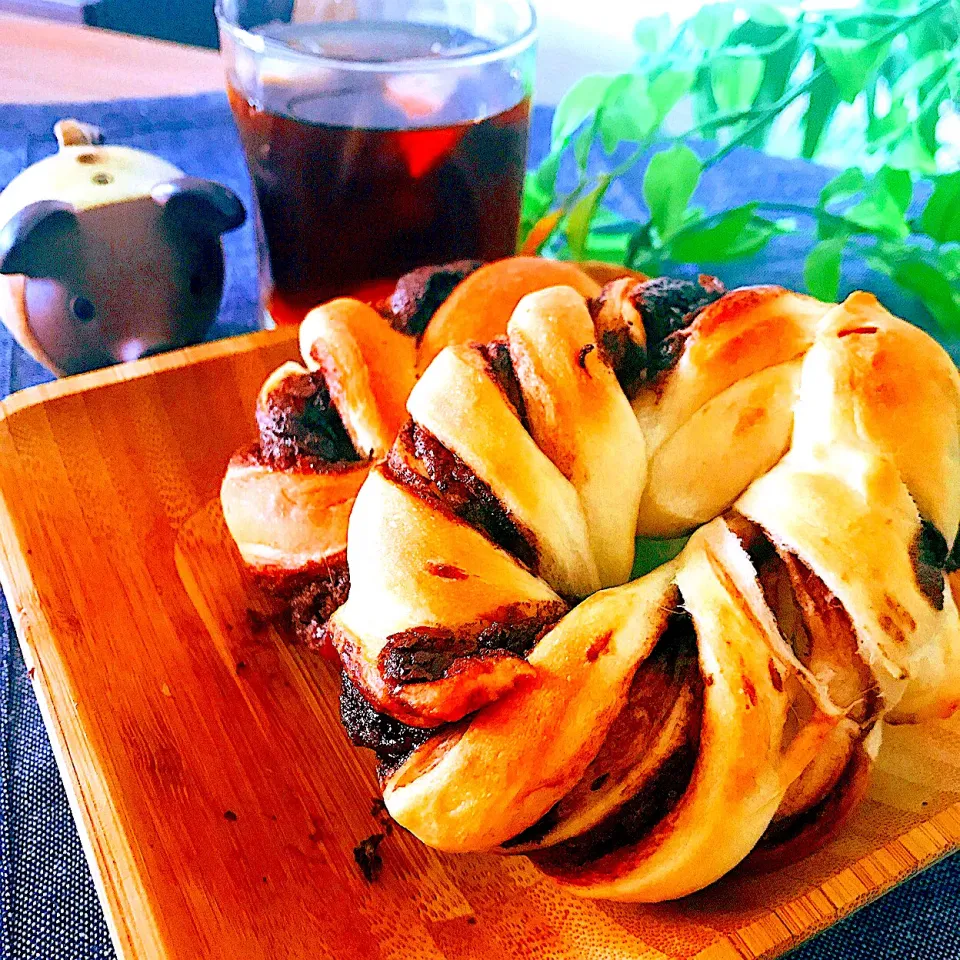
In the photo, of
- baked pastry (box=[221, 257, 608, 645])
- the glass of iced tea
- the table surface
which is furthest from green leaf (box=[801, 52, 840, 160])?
the table surface

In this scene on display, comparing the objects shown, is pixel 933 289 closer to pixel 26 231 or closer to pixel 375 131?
pixel 375 131

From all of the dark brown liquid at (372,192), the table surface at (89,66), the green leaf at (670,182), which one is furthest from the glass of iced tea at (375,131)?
the table surface at (89,66)

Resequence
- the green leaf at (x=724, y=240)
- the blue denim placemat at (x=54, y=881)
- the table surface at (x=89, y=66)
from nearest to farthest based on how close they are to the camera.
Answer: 1. the blue denim placemat at (x=54, y=881)
2. the green leaf at (x=724, y=240)
3. the table surface at (x=89, y=66)

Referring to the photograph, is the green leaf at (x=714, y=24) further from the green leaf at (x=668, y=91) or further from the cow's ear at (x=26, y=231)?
the cow's ear at (x=26, y=231)

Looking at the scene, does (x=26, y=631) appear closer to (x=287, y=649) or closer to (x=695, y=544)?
(x=287, y=649)

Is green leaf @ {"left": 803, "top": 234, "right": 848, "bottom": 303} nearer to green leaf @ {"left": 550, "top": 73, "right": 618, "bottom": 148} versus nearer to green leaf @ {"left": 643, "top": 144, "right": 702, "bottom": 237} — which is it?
green leaf @ {"left": 643, "top": 144, "right": 702, "bottom": 237}

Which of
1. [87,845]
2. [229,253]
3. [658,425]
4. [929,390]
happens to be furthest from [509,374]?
[229,253]
